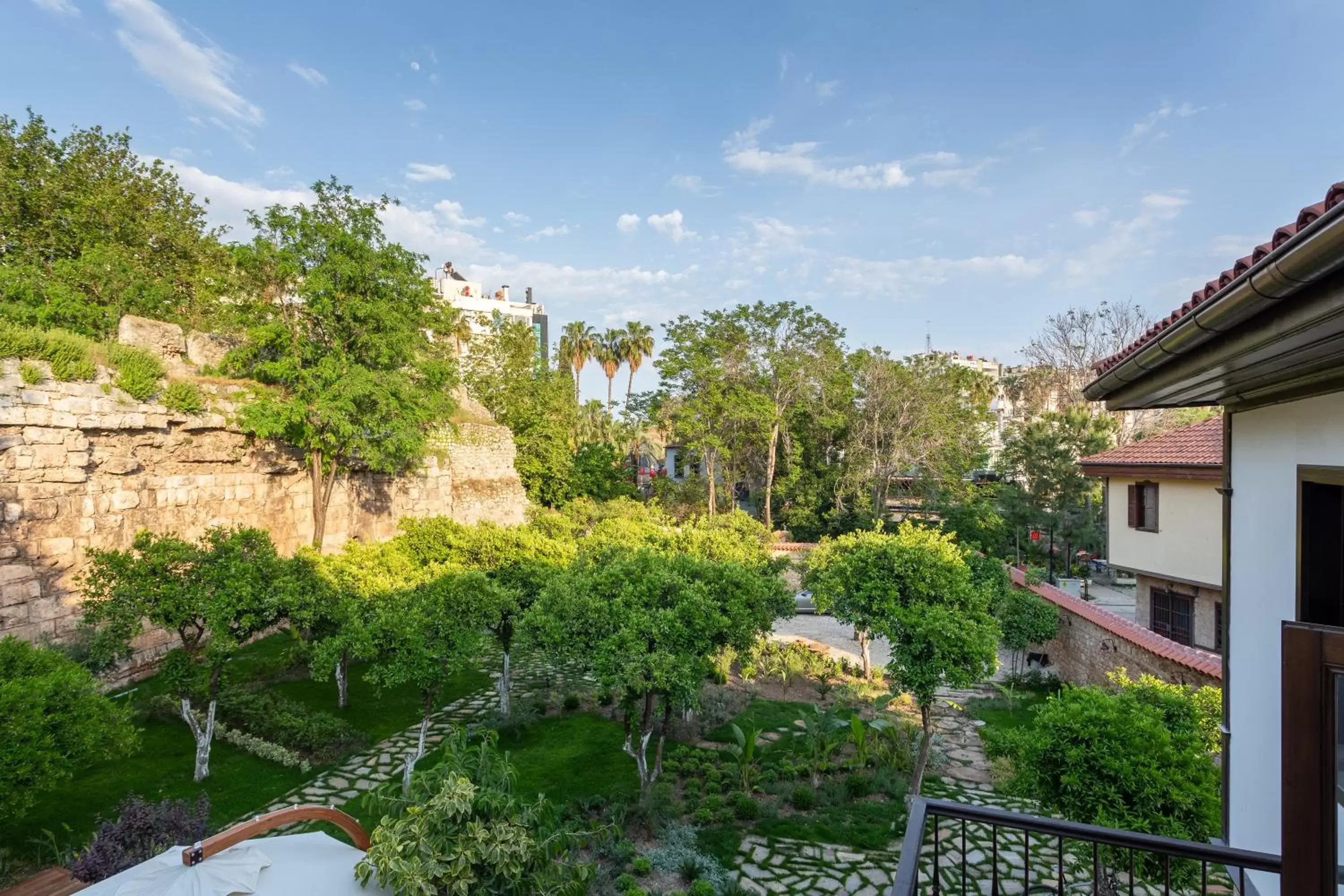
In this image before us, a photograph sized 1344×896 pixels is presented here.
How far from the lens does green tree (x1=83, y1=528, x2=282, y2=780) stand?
24.0 ft

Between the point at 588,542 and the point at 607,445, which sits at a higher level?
the point at 607,445

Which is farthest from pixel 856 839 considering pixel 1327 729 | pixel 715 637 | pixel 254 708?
pixel 254 708

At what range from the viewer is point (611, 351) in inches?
1587

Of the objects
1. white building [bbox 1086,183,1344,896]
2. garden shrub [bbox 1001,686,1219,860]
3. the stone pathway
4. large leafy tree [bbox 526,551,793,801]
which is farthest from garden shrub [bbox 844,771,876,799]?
white building [bbox 1086,183,1344,896]

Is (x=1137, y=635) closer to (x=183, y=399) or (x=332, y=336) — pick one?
(x=332, y=336)

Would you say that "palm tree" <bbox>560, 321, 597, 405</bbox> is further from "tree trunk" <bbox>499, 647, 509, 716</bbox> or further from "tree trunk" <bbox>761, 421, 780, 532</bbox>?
"tree trunk" <bbox>499, 647, 509, 716</bbox>

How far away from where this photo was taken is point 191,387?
12344 millimetres

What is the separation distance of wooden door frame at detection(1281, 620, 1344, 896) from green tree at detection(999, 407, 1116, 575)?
1900 centimetres

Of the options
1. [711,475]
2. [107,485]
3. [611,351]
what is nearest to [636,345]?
[611,351]

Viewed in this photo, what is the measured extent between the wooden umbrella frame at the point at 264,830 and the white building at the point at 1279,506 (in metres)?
5.83

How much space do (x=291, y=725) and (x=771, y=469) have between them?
19.7m

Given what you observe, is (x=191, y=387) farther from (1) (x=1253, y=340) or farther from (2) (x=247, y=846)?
(1) (x=1253, y=340)

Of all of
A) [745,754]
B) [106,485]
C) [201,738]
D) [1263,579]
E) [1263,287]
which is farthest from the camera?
[106,485]

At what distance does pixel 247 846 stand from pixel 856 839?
639cm
